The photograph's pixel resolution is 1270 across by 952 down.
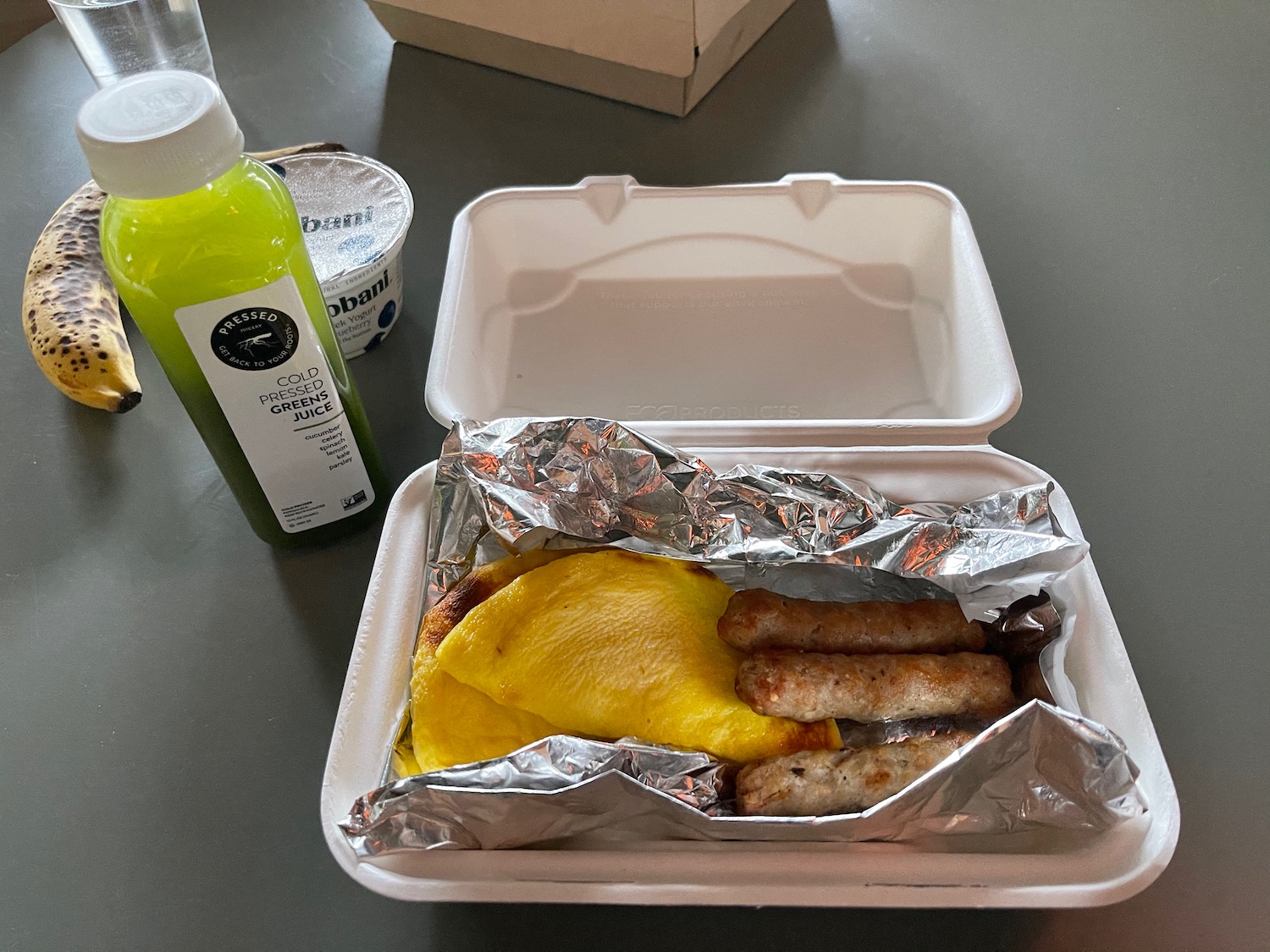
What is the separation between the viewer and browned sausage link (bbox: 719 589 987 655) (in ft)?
2.04

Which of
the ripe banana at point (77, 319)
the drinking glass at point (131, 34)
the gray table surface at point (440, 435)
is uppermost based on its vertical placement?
the drinking glass at point (131, 34)

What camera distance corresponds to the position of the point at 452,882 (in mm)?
521

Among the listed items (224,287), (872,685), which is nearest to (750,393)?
(872,685)

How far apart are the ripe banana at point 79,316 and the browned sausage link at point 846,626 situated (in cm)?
69

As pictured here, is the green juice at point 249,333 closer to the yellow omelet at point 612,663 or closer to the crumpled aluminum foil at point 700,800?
the yellow omelet at point 612,663

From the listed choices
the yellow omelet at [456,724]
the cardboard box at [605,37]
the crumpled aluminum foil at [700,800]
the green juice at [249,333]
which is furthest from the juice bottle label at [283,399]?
the cardboard box at [605,37]

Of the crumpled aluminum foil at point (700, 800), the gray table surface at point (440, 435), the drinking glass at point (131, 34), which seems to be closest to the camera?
the crumpled aluminum foil at point (700, 800)

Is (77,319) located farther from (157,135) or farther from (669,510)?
(669,510)

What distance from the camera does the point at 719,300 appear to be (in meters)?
1.01

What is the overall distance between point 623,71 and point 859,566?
903 mm

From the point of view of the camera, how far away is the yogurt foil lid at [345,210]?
883 mm

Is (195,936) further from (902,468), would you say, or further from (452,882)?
(902,468)

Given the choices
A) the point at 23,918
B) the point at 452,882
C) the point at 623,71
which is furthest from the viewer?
the point at 623,71

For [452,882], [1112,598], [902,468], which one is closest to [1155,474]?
[1112,598]
